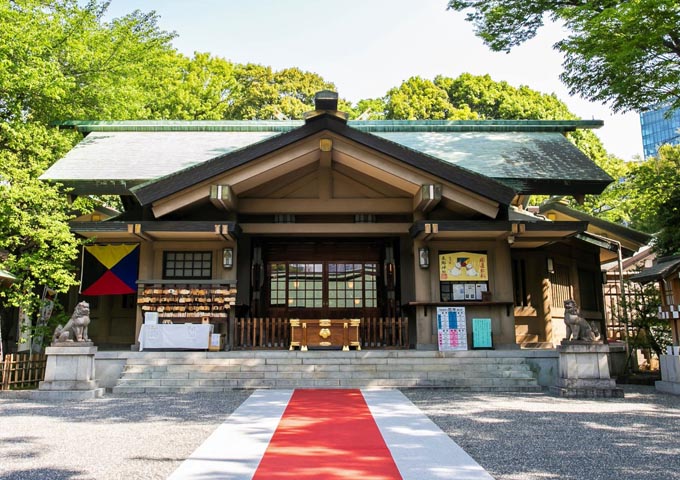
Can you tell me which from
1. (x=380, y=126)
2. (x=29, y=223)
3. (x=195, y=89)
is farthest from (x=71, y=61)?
(x=195, y=89)

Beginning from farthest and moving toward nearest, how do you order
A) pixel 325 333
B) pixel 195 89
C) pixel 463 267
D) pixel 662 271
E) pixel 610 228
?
pixel 195 89, pixel 610 228, pixel 463 267, pixel 325 333, pixel 662 271

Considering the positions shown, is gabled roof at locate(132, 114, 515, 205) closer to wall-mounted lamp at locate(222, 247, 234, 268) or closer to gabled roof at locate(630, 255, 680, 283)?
wall-mounted lamp at locate(222, 247, 234, 268)

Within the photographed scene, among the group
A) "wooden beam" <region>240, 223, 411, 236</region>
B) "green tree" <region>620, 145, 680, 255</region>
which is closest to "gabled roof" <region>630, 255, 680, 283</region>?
"green tree" <region>620, 145, 680, 255</region>

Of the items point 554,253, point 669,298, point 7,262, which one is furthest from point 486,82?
point 7,262

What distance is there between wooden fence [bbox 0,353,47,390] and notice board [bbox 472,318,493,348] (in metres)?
9.40

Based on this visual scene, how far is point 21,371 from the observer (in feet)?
35.9

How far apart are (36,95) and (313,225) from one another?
24.4ft

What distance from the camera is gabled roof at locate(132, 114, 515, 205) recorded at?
10.9m

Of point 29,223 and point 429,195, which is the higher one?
point 429,195

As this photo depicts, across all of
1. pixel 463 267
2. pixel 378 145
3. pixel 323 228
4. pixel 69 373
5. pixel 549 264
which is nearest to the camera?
pixel 69 373

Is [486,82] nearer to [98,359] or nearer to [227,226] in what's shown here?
[227,226]

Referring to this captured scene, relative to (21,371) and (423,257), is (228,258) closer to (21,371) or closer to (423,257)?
(423,257)

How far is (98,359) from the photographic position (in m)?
9.97

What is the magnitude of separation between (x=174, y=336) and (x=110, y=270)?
2735 millimetres
